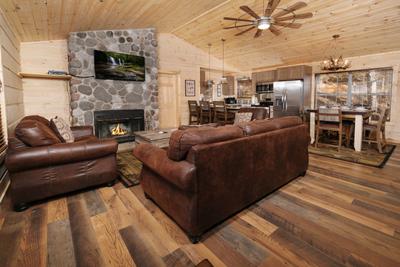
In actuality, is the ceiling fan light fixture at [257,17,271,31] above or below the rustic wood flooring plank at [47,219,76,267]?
above

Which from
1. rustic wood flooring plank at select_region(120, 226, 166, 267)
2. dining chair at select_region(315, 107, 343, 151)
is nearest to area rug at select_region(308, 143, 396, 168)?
dining chair at select_region(315, 107, 343, 151)

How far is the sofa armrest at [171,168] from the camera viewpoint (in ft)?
4.99

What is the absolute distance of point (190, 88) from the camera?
23.6 ft

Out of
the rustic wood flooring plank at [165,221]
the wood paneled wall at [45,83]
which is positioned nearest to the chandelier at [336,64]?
the rustic wood flooring plank at [165,221]

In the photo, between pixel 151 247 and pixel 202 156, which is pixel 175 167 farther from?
pixel 151 247

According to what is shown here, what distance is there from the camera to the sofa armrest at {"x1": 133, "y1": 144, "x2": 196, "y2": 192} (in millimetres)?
1520

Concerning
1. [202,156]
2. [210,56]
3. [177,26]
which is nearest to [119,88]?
[177,26]

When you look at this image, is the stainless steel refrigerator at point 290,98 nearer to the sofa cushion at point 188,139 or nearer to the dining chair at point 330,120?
the dining chair at point 330,120

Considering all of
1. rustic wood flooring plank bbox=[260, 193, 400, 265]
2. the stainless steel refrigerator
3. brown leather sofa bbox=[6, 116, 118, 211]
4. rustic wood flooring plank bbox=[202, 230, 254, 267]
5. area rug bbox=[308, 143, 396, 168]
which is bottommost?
rustic wood flooring plank bbox=[202, 230, 254, 267]

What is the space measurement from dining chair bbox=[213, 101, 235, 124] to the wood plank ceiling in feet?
6.50

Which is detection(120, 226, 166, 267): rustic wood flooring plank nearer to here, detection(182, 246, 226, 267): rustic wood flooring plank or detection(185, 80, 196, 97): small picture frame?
detection(182, 246, 226, 267): rustic wood flooring plank

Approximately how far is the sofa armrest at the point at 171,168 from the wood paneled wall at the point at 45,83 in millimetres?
3904

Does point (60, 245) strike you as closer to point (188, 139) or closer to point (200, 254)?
point (200, 254)

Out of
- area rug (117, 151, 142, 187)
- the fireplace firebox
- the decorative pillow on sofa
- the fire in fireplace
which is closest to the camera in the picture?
the decorative pillow on sofa
